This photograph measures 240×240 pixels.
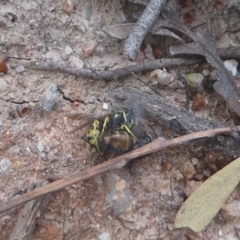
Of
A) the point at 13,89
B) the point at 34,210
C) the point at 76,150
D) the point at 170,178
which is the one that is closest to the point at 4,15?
the point at 13,89

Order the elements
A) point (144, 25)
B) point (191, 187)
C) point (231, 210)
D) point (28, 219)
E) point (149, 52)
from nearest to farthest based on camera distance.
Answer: point (28, 219), point (231, 210), point (191, 187), point (144, 25), point (149, 52)

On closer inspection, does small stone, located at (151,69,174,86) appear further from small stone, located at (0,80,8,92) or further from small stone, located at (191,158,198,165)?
small stone, located at (0,80,8,92)

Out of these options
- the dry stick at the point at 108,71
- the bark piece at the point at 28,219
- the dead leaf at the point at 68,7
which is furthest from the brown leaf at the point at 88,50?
the bark piece at the point at 28,219

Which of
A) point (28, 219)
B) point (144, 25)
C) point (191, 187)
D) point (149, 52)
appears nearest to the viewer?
point (28, 219)

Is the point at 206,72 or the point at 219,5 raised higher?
the point at 219,5

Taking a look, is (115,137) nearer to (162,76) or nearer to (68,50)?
(162,76)

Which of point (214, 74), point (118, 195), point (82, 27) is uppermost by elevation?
point (214, 74)

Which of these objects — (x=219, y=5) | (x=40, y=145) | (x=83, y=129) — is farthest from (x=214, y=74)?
(x=40, y=145)

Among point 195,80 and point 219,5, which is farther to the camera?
point 219,5
